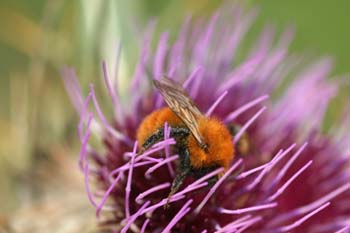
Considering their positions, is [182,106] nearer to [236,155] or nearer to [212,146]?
[212,146]

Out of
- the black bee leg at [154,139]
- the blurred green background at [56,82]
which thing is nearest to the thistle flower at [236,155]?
the black bee leg at [154,139]

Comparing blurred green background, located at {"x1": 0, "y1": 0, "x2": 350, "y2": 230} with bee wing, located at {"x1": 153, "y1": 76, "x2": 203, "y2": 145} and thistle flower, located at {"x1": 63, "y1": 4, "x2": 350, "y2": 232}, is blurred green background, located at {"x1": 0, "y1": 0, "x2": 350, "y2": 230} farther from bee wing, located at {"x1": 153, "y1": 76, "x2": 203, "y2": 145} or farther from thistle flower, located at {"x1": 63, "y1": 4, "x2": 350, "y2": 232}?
bee wing, located at {"x1": 153, "y1": 76, "x2": 203, "y2": 145}

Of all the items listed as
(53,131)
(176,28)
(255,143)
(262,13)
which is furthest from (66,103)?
(262,13)

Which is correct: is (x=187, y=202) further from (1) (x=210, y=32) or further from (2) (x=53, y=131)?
(2) (x=53, y=131)

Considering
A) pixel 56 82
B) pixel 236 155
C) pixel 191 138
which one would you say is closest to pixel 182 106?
pixel 191 138

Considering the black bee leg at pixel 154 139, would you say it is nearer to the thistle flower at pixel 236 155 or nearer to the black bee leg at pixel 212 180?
the thistle flower at pixel 236 155

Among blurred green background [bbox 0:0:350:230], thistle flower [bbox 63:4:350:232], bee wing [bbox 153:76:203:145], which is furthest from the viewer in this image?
blurred green background [bbox 0:0:350:230]

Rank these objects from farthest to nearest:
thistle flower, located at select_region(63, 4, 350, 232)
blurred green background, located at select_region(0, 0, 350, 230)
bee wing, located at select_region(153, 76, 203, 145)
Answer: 1. blurred green background, located at select_region(0, 0, 350, 230)
2. thistle flower, located at select_region(63, 4, 350, 232)
3. bee wing, located at select_region(153, 76, 203, 145)

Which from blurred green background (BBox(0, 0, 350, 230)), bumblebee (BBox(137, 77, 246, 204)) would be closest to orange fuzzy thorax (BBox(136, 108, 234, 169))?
bumblebee (BBox(137, 77, 246, 204))
